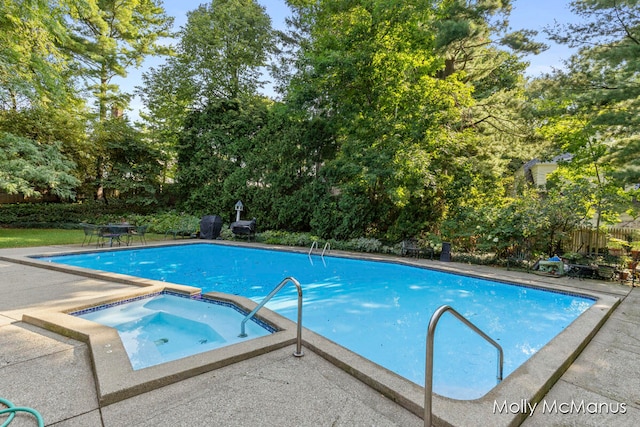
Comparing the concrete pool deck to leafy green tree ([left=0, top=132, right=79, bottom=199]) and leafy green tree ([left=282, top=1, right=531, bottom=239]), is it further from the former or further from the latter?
leafy green tree ([left=0, top=132, right=79, bottom=199])

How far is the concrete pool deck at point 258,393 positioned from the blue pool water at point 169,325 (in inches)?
31.5

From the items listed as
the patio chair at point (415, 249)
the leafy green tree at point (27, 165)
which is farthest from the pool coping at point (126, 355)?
the leafy green tree at point (27, 165)

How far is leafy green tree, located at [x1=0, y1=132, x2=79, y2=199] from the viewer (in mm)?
11336

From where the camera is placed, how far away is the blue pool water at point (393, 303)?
4031 millimetres

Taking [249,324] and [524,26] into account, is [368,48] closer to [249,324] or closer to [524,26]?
[524,26]

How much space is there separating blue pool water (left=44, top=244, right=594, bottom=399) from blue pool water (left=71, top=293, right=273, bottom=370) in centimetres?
114

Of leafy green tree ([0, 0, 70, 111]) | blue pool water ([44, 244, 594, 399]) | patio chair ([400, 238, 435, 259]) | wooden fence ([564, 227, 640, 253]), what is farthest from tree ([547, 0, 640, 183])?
leafy green tree ([0, 0, 70, 111])

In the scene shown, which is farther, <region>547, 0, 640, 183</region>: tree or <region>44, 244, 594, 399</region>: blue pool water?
<region>547, 0, 640, 183</region>: tree

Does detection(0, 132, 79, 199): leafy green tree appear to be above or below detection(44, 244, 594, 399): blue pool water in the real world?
above

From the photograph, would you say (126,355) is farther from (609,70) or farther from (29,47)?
(29,47)

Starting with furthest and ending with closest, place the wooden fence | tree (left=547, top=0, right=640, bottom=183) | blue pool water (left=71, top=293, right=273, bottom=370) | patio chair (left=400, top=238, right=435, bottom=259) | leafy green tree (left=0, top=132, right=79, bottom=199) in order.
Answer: leafy green tree (left=0, top=132, right=79, bottom=199) → patio chair (left=400, top=238, right=435, bottom=259) → the wooden fence → tree (left=547, top=0, right=640, bottom=183) → blue pool water (left=71, top=293, right=273, bottom=370)

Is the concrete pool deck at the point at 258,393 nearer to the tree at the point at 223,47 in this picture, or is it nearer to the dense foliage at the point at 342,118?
the dense foliage at the point at 342,118

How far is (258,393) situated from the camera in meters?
2.41

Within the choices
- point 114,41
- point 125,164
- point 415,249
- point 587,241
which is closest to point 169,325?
point 415,249
